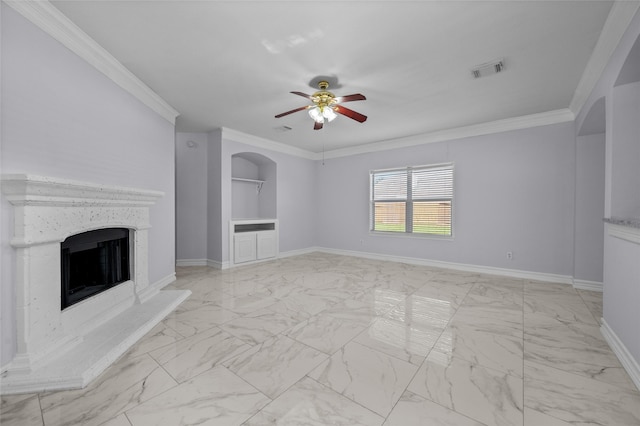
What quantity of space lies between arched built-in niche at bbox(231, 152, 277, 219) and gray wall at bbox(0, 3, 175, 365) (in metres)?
2.47

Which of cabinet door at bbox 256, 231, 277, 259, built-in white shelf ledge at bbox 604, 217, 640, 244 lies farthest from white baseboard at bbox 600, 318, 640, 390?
cabinet door at bbox 256, 231, 277, 259

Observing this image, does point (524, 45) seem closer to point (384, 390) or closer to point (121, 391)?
point (384, 390)

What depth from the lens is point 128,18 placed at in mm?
2105

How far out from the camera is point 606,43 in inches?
90.4

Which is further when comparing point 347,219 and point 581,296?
point 347,219

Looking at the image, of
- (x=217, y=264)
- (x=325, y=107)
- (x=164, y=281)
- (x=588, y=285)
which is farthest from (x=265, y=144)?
(x=588, y=285)

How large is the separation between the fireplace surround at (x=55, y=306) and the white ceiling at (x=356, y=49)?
4.78 feet

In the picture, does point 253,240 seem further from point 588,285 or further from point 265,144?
point 588,285

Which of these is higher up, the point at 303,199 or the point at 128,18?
the point at 128,18

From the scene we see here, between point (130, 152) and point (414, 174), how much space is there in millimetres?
4931

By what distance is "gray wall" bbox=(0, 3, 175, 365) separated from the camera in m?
1.78

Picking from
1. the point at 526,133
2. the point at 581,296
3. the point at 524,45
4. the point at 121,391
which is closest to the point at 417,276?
the point at 581,296

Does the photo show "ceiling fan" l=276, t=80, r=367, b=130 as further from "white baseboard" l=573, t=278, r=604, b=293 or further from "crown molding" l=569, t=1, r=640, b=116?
"white baseboard" l=573, t=278, r=604, b=293

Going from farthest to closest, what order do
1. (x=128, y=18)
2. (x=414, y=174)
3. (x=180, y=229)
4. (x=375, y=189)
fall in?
1. (x=375, y=189)
2. (x=414, y=174)
3. (x=180, y=229)
4. (x=128, y=18)
